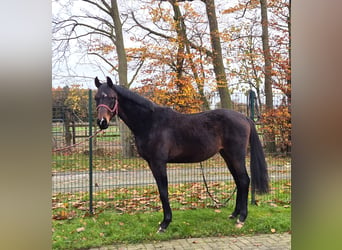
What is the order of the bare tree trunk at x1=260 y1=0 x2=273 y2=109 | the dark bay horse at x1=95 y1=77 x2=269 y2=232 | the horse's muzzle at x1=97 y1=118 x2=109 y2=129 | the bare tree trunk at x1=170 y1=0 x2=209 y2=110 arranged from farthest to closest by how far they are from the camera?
the bare tree trunk at x1=260 y1=0 x2=273 y2=109 < the bare tree trunk at x1=170 y1=0 x2=209 y2=110 < the dark bay horse at x1=95 y1=77 x2=269 y2=232 < the horse's muzzle at x1=97 y1=118 x2=109 y2=129

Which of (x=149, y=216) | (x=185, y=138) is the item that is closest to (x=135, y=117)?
(x=185, y=138)

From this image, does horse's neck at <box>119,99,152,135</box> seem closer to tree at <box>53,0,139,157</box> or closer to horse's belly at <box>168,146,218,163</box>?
horse's belly at <box>168,146,218,163</box>

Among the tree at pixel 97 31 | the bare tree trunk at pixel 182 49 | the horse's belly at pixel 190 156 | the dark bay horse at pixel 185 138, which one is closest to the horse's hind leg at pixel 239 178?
the dark bay horse at pixel 185 138

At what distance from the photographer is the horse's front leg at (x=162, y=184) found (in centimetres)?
397

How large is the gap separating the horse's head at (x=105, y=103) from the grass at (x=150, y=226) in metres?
1.35

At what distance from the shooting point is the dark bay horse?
3.91 m

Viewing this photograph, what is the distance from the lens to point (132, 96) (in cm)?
388

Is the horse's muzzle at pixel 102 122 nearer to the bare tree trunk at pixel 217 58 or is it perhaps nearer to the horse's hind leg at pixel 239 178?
the horse's hind leg at pixel 239 178

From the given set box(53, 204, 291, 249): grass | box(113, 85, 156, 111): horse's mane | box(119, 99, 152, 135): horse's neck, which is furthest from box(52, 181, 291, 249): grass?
box(113, 85, 156, 111): horse's mane

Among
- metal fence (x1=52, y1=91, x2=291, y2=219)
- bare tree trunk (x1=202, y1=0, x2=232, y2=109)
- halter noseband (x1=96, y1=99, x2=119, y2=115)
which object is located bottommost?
metal fence (x1=52, y1=91, x2=291, y2=219)

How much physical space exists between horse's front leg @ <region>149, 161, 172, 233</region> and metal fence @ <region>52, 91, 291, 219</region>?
573 millimetres

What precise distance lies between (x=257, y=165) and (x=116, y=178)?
2.05m

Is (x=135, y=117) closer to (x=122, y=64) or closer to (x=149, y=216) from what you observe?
(x=122, y=64)
